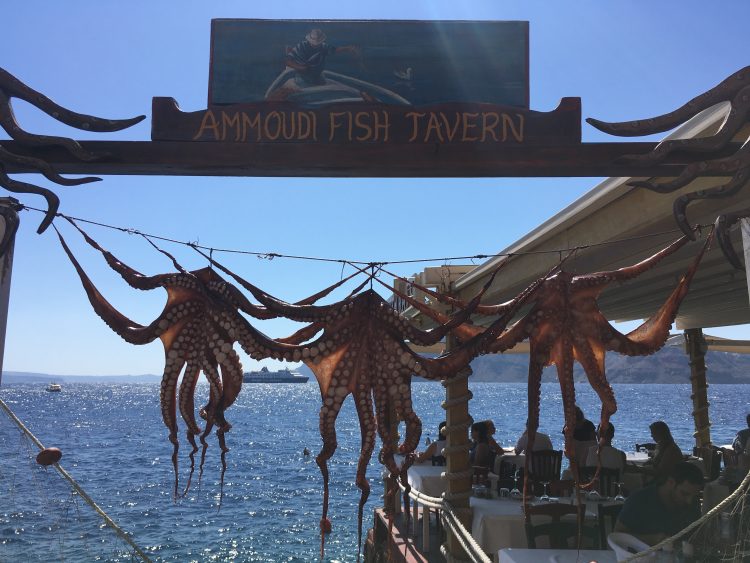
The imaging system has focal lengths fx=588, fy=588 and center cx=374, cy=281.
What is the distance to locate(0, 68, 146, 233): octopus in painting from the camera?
429cm

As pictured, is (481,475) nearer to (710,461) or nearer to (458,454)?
(458,454)

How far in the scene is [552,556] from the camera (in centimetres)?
564

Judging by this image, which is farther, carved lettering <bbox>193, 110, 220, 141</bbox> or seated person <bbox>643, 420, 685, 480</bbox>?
seated person <bbox>643, 420, 685, 480</bbox>

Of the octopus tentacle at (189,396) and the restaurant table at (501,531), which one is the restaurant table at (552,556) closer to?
the restaurant table at (501,531)

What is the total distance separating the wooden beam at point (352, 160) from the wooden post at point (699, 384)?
37.3ft

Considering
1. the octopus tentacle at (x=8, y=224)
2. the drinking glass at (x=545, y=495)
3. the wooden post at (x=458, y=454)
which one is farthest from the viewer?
the drinking glass at (x=545, y=495)

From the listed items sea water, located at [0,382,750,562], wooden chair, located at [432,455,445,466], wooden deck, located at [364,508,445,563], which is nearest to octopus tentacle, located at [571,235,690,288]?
sea water, located at [0,382,750,562]

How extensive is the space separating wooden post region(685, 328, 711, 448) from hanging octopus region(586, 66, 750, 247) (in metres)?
11.1

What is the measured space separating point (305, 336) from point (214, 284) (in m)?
0.71

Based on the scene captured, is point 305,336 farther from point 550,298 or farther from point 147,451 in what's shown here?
point 147,451

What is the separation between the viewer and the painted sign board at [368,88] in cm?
450

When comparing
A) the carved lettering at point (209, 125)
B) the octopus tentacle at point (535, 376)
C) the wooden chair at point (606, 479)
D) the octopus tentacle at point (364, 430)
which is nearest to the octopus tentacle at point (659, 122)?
the octopus tentacle at point (535, 376)

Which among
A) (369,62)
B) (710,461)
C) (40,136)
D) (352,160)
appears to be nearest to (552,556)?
(352,160)

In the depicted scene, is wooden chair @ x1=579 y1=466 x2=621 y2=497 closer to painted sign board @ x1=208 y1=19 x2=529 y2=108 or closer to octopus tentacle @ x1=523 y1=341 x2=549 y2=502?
octopus tentacle @ x1=523 y1=341 x2=549 y2=502
